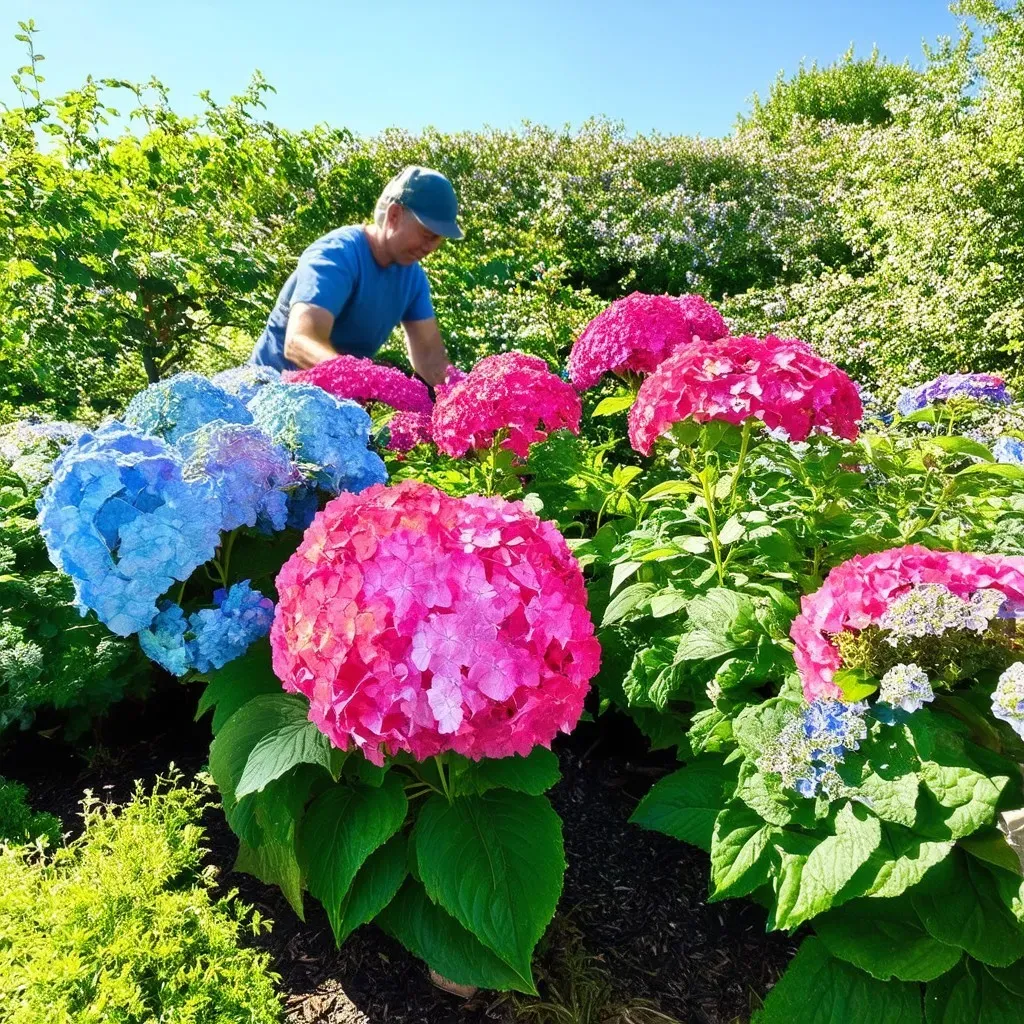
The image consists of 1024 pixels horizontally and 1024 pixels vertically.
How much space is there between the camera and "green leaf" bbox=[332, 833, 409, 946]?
56.6 inches

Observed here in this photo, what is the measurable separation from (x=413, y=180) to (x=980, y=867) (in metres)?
3.42

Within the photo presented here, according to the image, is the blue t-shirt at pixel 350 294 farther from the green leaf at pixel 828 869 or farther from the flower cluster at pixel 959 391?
the green leaf at pixel 828 869

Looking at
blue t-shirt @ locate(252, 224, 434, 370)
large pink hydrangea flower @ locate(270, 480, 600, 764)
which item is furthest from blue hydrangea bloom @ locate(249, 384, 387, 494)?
blue t-shirt @ locate(252, 224, 434, 370)

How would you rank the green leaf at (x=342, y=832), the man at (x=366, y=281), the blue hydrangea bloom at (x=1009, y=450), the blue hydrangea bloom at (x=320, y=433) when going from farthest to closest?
the man at (x=366, y=281), the blue hydrangea bloom at (x=1009, y=450), the blue hydrangea bloom at (x=320, y=433), the green leaf at (x=342, y=832)

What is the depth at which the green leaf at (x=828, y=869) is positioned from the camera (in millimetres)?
1224

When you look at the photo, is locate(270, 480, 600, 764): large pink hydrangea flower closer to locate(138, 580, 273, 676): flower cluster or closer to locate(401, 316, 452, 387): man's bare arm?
locate(138, 580, 273, 676): flower cluster

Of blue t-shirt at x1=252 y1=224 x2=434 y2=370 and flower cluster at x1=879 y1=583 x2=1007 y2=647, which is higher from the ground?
blue t-shirt at x1=252 y1=224 x2=434 y2=370

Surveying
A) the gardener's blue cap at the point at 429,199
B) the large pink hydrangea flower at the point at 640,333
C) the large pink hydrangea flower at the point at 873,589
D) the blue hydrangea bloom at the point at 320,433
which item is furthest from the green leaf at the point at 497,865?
the gardener's blue cap at the point at 429,199

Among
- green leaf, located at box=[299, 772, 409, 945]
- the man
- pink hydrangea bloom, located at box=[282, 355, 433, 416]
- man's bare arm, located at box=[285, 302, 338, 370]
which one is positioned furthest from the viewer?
the man

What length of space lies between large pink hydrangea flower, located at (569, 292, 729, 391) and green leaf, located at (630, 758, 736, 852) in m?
1.45

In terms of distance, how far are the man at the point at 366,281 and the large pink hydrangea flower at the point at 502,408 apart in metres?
1.18

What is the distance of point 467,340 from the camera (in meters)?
5.24

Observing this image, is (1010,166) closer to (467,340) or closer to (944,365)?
(944,365)

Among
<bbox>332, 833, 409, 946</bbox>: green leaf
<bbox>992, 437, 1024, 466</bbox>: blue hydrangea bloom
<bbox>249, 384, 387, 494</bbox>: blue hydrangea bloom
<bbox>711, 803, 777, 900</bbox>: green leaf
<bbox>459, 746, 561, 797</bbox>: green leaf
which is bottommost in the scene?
<bbox>332, 833, 409, 946</bbox>: green leaf
